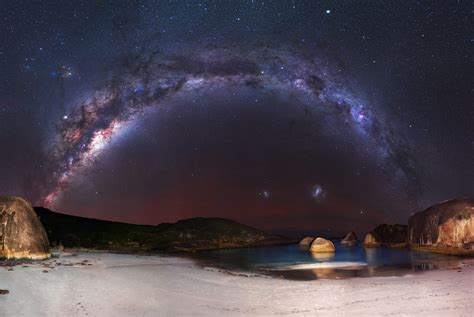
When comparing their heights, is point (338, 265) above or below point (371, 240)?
above

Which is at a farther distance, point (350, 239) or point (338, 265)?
point (350, 239)

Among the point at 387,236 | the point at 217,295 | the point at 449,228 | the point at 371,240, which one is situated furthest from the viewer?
the point at 387,236

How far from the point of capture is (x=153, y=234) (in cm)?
9700

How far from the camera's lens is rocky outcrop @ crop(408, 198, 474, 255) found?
47.0 metres

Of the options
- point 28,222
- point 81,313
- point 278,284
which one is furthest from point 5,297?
point 28,222

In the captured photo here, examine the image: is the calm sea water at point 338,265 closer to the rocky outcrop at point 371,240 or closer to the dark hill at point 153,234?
the dark hill at point 153,234

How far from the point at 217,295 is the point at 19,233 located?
17575 millimetres

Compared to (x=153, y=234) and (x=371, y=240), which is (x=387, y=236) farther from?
(x=153, y=234)

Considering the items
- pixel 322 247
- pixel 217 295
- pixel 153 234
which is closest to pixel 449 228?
pixel 322 247

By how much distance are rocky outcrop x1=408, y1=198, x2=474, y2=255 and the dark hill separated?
3676 centimetres

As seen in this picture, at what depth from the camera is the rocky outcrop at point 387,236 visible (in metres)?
75.2

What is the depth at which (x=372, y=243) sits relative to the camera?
7900 cm

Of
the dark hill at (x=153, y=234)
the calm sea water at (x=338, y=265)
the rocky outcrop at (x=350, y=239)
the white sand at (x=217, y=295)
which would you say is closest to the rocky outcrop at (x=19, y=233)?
the white sand at (x=217, y=295)

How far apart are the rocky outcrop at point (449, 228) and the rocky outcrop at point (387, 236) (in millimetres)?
18094
